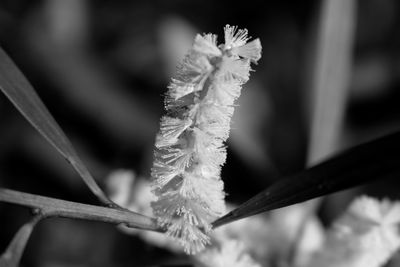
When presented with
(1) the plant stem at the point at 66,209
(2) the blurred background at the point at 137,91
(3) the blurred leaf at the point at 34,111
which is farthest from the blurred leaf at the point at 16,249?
(2) the blurred background at the point at 137,91

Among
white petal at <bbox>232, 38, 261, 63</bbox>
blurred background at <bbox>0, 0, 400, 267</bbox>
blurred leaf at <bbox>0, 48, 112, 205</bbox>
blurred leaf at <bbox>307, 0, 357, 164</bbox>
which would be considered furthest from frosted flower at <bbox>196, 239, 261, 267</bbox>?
blurred background at <bbox>0, 0, 400, 267</bbox>

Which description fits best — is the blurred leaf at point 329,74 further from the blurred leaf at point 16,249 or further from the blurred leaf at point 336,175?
the blurred leaf at point 16,249

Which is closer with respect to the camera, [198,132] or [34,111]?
[198,132]

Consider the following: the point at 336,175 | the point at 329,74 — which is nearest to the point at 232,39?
the point at 336,175

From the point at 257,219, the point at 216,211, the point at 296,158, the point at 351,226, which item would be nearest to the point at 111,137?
→ the point at 296,158

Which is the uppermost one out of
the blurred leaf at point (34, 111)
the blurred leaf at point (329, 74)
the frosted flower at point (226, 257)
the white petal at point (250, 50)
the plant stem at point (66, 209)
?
the blurred leaf at point (329, 74)

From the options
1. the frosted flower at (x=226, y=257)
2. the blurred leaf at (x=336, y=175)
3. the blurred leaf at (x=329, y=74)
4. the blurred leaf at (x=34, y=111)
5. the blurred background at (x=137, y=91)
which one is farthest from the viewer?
the blurred background at (x=137, y=91)

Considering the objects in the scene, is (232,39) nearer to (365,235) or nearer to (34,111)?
(34,111)
